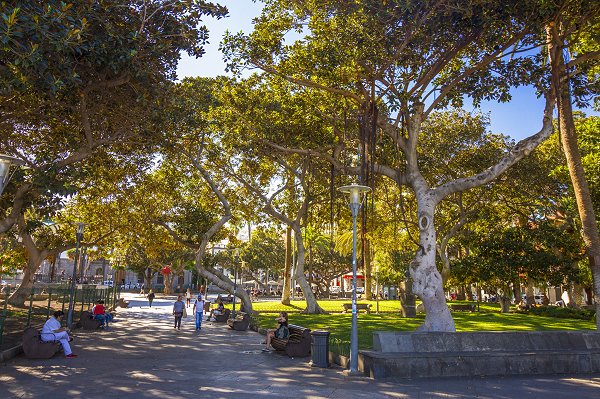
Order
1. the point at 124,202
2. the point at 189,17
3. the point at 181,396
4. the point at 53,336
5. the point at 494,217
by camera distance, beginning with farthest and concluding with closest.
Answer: the point at 494,217 < the point at 124,202 < the point at 189,17 < the point at 53,336 < the point at 181,396

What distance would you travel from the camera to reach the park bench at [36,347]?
11.0 metres

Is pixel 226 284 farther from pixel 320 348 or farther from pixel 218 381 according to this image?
pixel 218 381

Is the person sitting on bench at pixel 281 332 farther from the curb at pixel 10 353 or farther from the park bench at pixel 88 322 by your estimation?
the park bench at pixel 88 322

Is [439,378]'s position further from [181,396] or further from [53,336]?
[53,336]

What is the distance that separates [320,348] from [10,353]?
790 cm

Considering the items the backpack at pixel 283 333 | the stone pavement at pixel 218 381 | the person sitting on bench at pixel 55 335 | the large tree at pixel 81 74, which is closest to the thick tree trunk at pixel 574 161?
the stone pavement at pixel 218 381

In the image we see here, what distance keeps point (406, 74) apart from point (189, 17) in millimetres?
7143

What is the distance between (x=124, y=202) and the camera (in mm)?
23359

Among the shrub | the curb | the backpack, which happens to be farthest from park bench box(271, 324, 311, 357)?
the shrub

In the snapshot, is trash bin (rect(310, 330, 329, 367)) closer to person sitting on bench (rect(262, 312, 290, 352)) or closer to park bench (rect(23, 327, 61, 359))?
person sitting on bench (rect(262, 312, 290, 352))

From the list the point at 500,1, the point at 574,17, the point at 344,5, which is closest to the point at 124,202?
the point at 344,5

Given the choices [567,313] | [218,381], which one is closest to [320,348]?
[218,381]

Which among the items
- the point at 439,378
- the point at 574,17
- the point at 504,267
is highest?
the point at 574,17

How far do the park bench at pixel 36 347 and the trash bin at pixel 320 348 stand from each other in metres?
6.80
